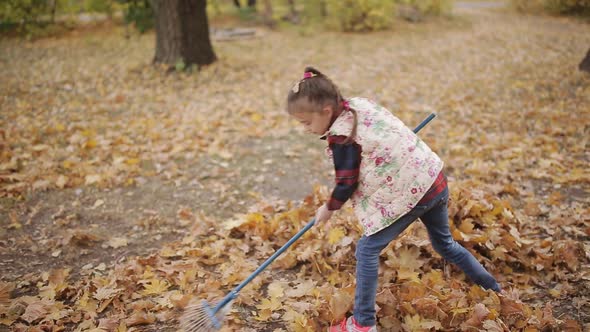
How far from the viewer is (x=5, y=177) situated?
3982 mm

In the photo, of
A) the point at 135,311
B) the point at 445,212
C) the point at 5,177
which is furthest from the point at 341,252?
the point at 5,177

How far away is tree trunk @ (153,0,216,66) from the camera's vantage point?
7824 millimetres

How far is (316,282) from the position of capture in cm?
263

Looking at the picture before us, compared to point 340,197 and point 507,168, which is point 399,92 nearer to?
point 507,168

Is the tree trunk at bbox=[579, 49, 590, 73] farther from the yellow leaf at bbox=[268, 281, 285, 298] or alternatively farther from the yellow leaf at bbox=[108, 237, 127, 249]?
the yellow leaf at bbox=[108, 237, 127, 249]

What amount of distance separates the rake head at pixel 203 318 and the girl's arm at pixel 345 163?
1036mm

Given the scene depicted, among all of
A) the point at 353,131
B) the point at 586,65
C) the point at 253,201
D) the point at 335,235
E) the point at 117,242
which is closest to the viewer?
the point at 353,131

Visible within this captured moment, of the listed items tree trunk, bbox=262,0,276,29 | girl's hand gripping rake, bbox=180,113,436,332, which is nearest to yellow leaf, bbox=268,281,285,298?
girl's hand gripping rake, bbox=180,113,436,332

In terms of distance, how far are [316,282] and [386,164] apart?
3.65 ft

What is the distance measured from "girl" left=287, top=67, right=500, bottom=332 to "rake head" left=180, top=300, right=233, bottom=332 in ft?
2.91

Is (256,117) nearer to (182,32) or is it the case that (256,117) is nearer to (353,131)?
(182,32)

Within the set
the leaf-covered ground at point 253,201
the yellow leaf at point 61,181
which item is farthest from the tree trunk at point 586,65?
the yellow leaf at point 61,181

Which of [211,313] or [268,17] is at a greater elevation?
[268,17]

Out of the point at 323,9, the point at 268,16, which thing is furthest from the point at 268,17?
the point at 323,9
